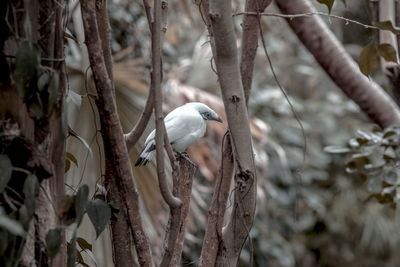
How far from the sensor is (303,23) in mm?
2068

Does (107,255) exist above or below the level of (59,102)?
below

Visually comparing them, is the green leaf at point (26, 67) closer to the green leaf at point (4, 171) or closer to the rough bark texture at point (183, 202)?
the green leaf at point (4, 171)

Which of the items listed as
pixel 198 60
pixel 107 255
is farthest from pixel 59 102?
pixel 198 60

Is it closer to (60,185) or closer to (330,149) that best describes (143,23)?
(330,149)

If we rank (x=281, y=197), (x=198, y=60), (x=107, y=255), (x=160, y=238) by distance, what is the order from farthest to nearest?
(x=281, y=197) → (x=198, y=60) → (x=160, y=238) → (x=107, y=255)

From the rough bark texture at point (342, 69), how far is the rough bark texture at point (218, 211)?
2.83 ft

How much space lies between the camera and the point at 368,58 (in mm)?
1261

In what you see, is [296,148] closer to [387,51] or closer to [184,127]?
[184,127]

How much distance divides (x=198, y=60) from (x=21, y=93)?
2782 millimetres

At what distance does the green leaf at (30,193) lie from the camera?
29.9 inches

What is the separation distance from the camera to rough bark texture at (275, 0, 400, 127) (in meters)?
2.05

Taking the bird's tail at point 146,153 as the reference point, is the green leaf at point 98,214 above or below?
above

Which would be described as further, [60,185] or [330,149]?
[330,149]

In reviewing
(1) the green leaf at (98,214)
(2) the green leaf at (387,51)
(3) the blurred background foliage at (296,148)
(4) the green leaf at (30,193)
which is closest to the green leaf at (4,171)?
(4) the green leaf at (30,193)
